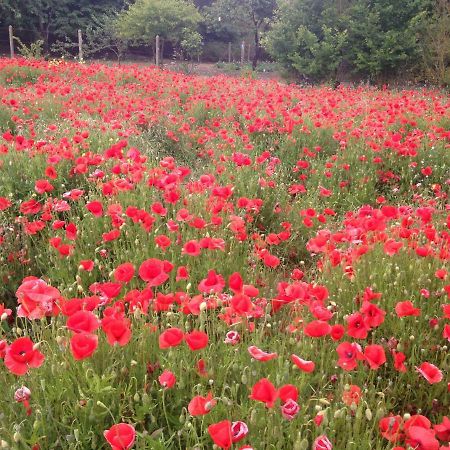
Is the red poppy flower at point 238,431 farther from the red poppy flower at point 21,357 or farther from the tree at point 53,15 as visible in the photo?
the tree at point 53,15

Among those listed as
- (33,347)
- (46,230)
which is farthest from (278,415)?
(46,230)

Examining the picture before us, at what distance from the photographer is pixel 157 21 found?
2481 centimetres

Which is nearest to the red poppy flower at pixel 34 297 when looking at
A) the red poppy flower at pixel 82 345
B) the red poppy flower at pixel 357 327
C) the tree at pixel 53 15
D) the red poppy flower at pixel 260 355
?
the red poppy flower at pixel 82 345

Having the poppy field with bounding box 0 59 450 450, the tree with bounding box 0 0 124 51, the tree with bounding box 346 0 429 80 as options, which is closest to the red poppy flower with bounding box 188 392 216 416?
the poppy field with bounding box 0 59 450 450

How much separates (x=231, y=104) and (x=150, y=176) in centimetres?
578

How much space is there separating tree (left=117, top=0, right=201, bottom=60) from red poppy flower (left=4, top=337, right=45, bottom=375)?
25.1m

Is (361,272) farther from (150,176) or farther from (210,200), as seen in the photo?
(150,176)

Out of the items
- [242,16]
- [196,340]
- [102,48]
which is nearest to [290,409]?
[196,340]

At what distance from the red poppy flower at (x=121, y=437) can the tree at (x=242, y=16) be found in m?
30.8

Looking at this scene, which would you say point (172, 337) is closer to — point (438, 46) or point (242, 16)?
point (438, 46)

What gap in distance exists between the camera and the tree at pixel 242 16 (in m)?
30.9

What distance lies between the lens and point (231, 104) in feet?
31.2

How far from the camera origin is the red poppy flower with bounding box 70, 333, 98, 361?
5.07 feet

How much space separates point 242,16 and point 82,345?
32.9 metres
